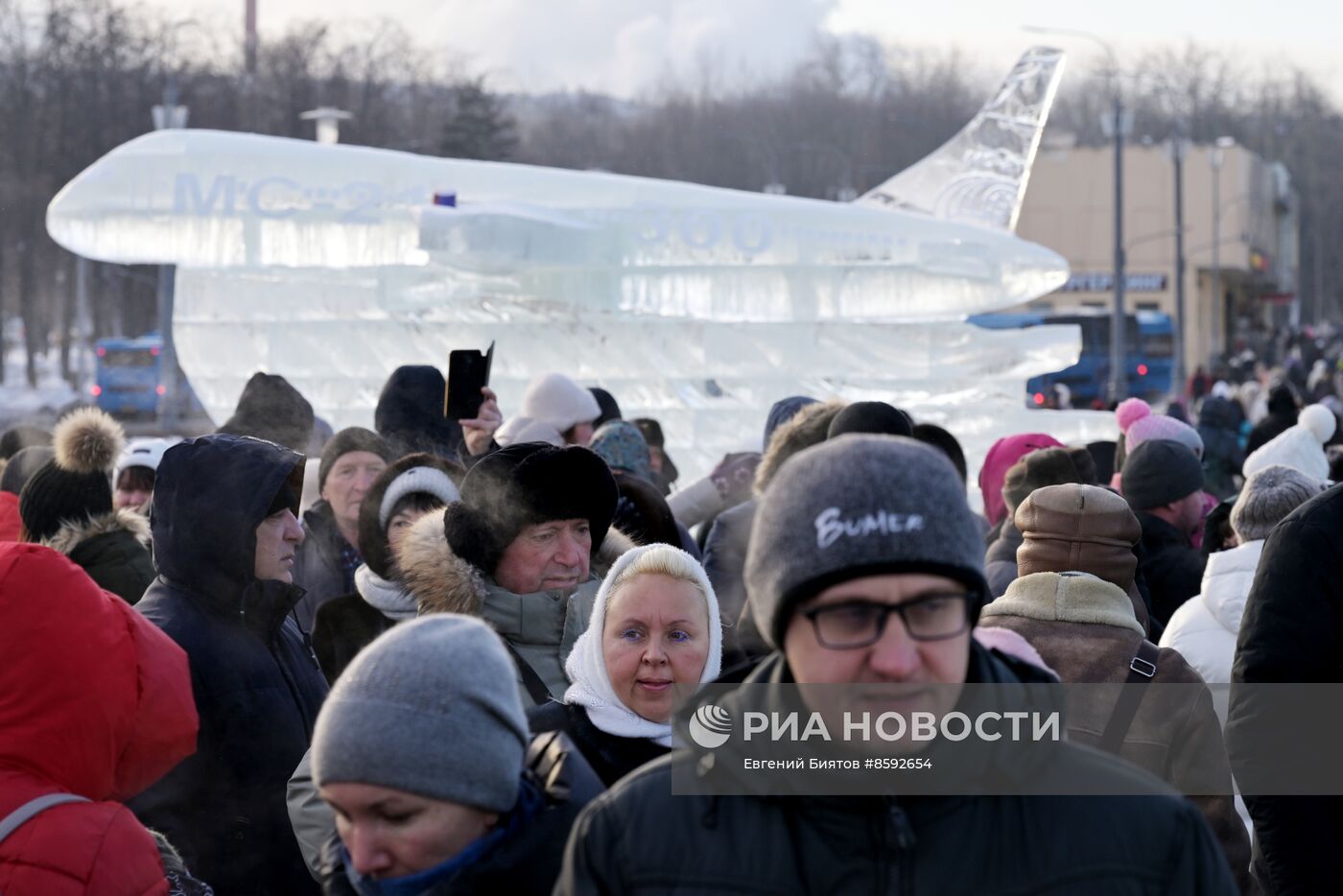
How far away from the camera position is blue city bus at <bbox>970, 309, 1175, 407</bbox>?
41219 millimetres

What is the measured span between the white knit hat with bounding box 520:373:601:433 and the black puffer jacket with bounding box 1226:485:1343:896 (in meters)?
4.81

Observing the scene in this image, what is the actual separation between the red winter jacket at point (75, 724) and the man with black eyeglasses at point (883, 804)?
3.94ft

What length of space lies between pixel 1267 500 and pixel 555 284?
1363 cm

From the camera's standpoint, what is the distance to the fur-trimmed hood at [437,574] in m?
3.86

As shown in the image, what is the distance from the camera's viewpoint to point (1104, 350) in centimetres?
4434

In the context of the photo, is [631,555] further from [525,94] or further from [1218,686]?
[525,94]

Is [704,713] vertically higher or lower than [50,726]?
higher

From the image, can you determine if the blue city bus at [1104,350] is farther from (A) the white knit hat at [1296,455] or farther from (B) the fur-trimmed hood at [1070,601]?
(B) the fur-trimmed hood at [1070,601]

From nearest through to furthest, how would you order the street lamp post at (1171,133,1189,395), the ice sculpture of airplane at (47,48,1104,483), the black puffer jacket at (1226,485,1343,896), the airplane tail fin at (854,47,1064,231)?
the black puffer jacket at (1226,485,1343,896), the ice sculpture of airplane at (47,48,1104,483), the airplane tail fin at (854,47,1064,231), the street lamp post at (1171,133,1189,395)

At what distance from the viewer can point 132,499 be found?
6.84m

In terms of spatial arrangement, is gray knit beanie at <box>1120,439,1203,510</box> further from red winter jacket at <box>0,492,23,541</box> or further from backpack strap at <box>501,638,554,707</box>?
red winter jacket at <box>0,492,23,541</box>

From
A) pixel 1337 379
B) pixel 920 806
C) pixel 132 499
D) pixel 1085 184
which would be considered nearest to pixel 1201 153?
pixel 1085 184

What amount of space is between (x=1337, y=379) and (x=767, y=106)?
63638mm

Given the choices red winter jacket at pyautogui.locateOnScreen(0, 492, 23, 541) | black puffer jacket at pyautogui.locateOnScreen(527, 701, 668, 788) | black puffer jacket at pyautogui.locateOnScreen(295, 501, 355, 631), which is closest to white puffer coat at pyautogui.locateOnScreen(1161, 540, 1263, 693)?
black puffer jacket at pyautogui.locateOnScreen(527, 701, 668, 788)
